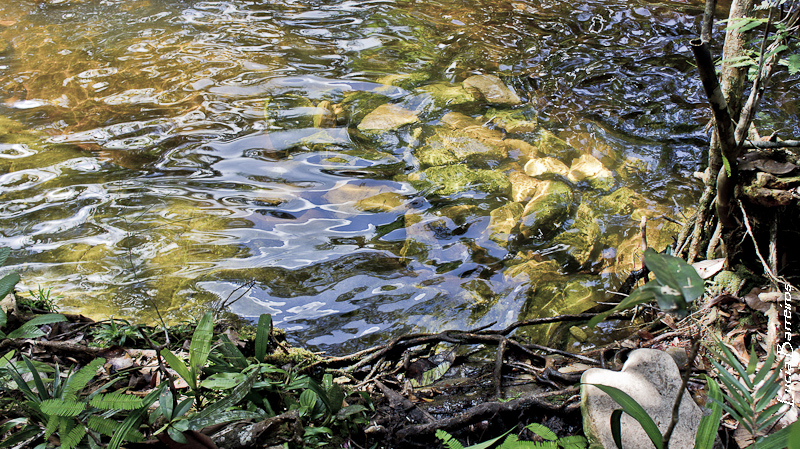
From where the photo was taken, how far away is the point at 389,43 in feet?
22.1

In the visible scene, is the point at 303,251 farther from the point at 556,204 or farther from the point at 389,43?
the point at 389,43

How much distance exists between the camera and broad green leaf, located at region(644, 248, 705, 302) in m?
0.77

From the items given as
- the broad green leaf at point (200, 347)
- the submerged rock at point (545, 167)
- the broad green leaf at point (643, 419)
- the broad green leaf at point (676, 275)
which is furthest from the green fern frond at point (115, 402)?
the submerged rock at point (545, 167)

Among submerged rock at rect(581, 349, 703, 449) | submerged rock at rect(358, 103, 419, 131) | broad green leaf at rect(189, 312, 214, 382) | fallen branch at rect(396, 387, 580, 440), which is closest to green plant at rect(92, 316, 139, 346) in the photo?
broad green leaf at rect(189, 312, 214, 382)

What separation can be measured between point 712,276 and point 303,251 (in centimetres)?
275

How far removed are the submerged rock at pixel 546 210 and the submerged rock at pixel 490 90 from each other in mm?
1591

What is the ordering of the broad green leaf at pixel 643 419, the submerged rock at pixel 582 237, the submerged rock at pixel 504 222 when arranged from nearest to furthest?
1. the broad green leaf at pixel 643 419
2. the submerged rock at pixel 582 237
3. the submerged rock at pixel 504 222

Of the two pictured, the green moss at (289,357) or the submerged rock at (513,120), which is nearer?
the green moss at (289,357)

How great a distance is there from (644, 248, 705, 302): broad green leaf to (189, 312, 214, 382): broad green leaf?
1.53 m

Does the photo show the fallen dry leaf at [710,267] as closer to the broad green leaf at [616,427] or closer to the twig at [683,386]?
the broad green leaf at [616,427]

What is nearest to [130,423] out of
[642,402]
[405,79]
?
[642,402]

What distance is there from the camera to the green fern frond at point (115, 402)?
1.39 meters

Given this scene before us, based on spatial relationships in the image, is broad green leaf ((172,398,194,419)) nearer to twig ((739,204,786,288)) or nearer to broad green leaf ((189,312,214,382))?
broad green leaf ((189,312,214,382))

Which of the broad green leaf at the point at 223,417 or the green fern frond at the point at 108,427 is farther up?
the green fern frond at the point at 108,427
